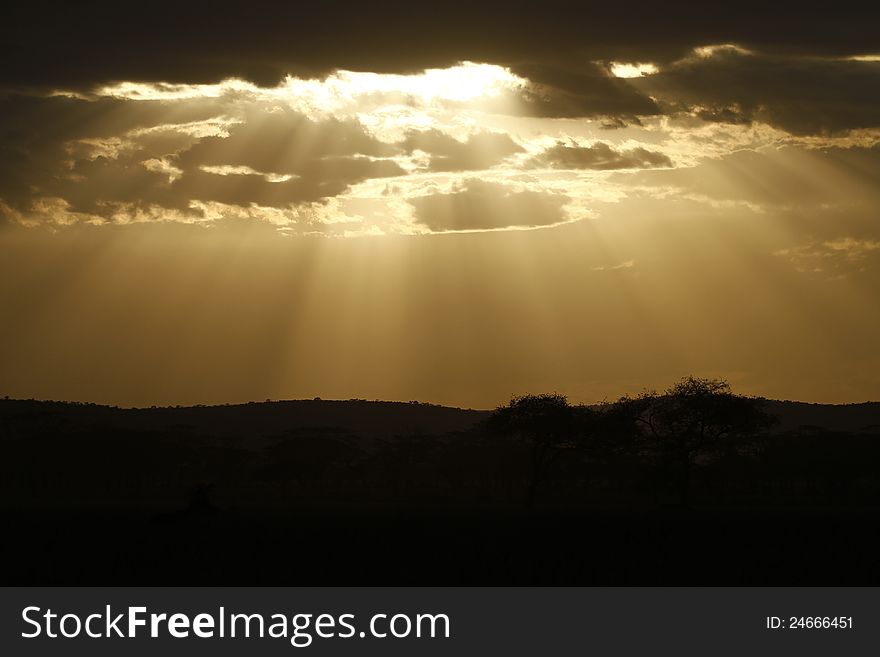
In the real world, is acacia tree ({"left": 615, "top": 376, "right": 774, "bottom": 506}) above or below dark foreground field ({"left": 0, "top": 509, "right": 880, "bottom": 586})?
above

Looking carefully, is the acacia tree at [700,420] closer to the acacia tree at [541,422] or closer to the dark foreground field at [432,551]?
the acacia tree at [541,422]

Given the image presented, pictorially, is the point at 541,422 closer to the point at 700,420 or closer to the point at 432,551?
the point at 700,420

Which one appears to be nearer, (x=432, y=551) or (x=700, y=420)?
(x=432, y=551)

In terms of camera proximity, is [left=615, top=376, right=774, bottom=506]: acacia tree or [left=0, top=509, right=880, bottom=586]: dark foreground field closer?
[left=0, top=509, right=880, bottom=586]: dark foreground field

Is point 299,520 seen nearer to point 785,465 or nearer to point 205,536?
point 205,536

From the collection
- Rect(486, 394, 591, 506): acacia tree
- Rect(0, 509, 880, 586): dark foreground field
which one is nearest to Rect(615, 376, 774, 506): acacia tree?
Rect(486, 394, 591, 506): acacia tree

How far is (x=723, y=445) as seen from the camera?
17525 centimetres

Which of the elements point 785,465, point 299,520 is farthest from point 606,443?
point 299,520

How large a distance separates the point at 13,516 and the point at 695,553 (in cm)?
5690

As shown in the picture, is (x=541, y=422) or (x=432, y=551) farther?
(x=541, y=422)

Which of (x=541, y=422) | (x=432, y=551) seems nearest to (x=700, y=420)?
(x=541, y=422)

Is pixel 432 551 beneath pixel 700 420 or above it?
beneath

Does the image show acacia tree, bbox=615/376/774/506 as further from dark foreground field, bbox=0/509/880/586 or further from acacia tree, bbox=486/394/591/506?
Result: dark foreground field, bbox=0/509/880/586

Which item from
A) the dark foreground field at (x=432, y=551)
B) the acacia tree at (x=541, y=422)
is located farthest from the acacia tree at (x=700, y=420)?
the dark foreground field at (x=432, y=551)
